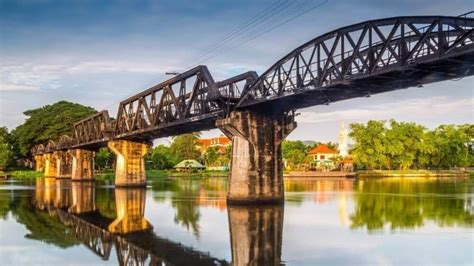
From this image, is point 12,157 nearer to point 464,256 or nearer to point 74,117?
point 74,117

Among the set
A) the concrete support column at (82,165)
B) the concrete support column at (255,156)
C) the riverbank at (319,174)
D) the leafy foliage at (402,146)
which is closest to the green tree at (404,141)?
the leafy foliage at (402,146)

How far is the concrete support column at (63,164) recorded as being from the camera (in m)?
151

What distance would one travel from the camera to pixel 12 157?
184375 mm

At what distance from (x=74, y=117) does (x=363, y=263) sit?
151467mm

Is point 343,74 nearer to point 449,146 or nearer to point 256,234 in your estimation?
point 256,234

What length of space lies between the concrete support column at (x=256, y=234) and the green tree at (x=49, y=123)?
12491 centimetres

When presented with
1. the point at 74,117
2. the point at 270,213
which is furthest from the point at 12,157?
the point at 270,213

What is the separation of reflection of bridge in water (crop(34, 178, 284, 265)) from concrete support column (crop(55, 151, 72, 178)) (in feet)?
336

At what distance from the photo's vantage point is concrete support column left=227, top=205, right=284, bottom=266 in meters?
25.4

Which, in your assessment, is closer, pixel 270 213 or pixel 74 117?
pixel 270 213

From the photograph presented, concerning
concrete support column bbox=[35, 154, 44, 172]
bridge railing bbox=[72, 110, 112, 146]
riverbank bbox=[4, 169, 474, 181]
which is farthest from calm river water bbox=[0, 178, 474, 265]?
concrete support column bbox=[35, 154, 44, 172]

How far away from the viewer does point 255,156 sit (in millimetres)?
53719

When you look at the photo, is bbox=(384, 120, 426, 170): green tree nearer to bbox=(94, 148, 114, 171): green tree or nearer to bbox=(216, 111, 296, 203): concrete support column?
bbox=(94, 148, 114, 171): green tree

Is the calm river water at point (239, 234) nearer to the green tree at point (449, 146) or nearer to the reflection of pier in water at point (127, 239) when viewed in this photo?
the reflection of pier in water at point (127, 239)
